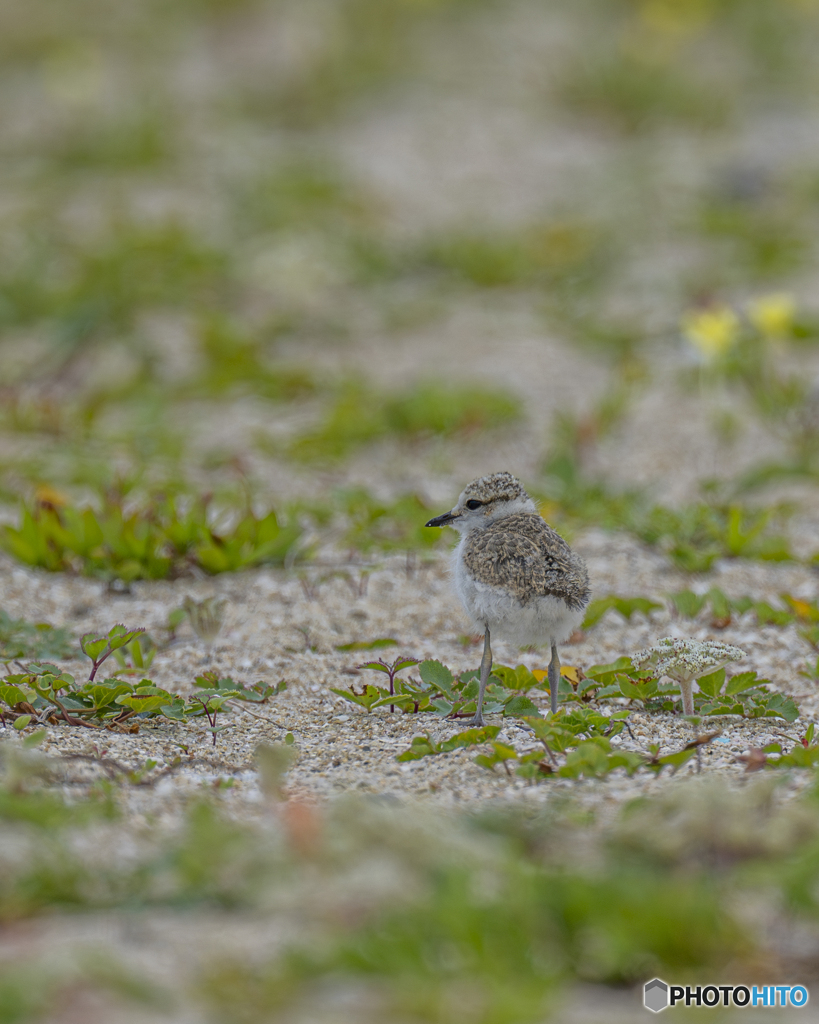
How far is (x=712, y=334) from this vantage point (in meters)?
6.45

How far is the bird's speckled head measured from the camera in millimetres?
4020

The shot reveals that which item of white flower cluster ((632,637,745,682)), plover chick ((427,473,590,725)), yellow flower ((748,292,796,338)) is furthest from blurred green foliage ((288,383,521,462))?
white flower cluster ((632,637,745,682))

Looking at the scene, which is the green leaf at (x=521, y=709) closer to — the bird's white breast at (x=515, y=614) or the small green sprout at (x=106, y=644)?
the bird's white breast at (x=515, y=614)

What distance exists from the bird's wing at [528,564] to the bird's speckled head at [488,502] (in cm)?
19

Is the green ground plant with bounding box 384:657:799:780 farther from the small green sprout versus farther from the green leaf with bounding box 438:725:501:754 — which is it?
the small green sprout

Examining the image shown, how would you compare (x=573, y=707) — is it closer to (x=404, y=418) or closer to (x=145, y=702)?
(x=145, y=702)

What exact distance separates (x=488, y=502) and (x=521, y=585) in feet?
1.64

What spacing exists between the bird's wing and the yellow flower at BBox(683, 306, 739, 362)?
2949mm

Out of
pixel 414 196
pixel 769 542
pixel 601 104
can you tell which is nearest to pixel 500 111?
pixel 601 104

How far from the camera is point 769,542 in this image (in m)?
5.11

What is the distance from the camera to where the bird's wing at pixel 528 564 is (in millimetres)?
3604

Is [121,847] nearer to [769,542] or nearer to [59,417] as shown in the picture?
[769,542]

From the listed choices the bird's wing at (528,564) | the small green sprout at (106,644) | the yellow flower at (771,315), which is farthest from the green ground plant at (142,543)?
the yellow flower at (771,315)

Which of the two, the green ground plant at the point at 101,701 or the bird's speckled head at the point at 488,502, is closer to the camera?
the green ground plant at the point at 101,701
